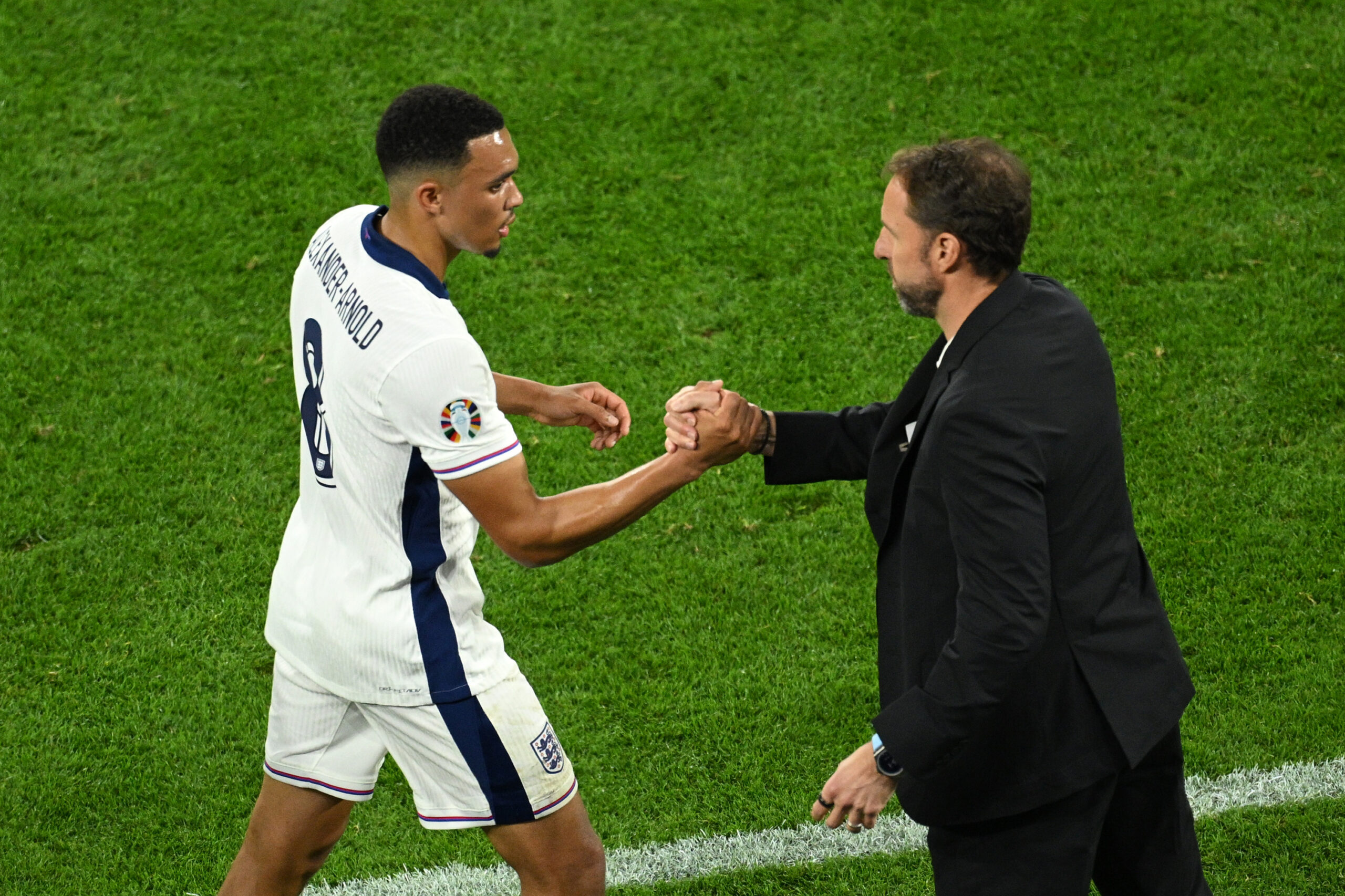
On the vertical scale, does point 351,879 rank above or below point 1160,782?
below

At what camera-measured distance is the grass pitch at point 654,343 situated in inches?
196

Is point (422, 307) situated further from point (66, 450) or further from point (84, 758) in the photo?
point (66, 450)

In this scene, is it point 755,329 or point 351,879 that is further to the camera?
point 755,329

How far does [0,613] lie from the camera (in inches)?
223

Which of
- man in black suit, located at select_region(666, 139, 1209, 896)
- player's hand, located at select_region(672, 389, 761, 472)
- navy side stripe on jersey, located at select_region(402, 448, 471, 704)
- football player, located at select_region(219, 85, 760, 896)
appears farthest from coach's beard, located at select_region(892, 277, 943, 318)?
navy side stripe on jersey, located at select_region(402, 448, 471, 704)

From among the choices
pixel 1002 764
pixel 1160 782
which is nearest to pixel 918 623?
pixel 1002 764

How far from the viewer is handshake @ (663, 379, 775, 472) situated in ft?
12.7

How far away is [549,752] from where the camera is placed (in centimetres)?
362

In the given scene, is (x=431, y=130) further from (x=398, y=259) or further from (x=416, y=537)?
(x=416, y=537)

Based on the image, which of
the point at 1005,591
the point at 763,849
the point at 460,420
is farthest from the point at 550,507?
the point at 763,849

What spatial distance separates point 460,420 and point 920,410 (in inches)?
41.5

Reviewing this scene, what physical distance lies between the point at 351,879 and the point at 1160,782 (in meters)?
2.51

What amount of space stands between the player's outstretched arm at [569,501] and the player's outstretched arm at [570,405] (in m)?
0.49

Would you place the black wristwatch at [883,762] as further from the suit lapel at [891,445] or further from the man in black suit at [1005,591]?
the suit lapel at [891,445]
